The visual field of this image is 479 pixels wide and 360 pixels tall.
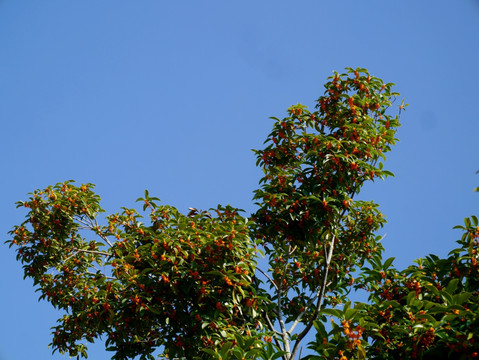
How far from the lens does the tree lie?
15.9 ft

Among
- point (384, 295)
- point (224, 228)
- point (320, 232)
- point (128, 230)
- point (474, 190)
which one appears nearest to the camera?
point (474, 190)

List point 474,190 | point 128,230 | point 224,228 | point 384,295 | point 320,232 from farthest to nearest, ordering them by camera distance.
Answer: point 128,230, point 320,232, point 224,228, point 384,295, point 474,190

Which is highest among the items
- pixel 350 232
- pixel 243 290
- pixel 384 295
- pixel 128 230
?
pixel 128 230

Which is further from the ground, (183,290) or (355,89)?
(355,89)

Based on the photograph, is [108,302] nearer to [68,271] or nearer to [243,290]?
[243,290]

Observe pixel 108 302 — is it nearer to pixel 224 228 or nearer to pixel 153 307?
pixel 153 307

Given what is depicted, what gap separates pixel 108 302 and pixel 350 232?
3.73 meters

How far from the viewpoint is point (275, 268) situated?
7.84m

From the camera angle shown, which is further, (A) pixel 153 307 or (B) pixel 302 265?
(B) pixel 302 265

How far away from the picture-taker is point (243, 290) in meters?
5.93

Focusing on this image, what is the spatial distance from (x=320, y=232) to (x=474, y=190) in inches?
131

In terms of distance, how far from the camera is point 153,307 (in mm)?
5906

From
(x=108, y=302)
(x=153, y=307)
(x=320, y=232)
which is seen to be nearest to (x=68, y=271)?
(x=108, y=302)

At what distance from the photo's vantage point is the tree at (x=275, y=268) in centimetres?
485
